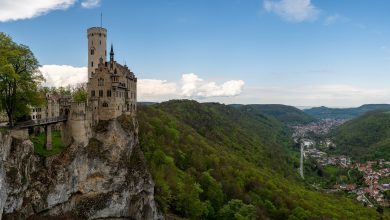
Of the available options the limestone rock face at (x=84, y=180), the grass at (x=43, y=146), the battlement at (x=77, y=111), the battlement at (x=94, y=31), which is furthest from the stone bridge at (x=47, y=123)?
the battlement at (x=94, y=31)

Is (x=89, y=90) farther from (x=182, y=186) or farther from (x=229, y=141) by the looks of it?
(x=229, y=141)

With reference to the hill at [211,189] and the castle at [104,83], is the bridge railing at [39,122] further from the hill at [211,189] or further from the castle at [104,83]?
the hill at [211,189]

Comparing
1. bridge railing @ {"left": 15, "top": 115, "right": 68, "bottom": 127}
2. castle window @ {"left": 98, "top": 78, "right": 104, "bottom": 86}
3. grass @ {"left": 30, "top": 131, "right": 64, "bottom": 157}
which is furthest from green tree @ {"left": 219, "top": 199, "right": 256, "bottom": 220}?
bridge railing @ {"left": 15, "top": 115, "right": 68, "bottom": 127}

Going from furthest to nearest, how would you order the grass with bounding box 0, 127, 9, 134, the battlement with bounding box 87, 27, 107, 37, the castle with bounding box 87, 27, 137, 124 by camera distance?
the battlement with bounding box 87, 27, 107, 37 → the castle with bounding box 87, 27, 137, 124 → the grass with bounding box 0, 127, 9, 134

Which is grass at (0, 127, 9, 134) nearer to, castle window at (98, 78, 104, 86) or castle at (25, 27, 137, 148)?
castle at (25, 27, 137, 148)

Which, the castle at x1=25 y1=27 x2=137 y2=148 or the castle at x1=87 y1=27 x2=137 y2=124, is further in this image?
the castle at x1=87 y1=27 x2=137 y2=124

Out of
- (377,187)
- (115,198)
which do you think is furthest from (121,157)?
(377,187)

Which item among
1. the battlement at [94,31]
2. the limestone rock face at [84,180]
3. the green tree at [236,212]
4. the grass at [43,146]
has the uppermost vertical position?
the battlement at [94,31]

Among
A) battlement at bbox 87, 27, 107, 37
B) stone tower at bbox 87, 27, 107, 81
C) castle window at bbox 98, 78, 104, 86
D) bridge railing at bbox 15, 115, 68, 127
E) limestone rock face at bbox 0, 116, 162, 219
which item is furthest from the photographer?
stone tower at bbox 87, 27, 107, 81
